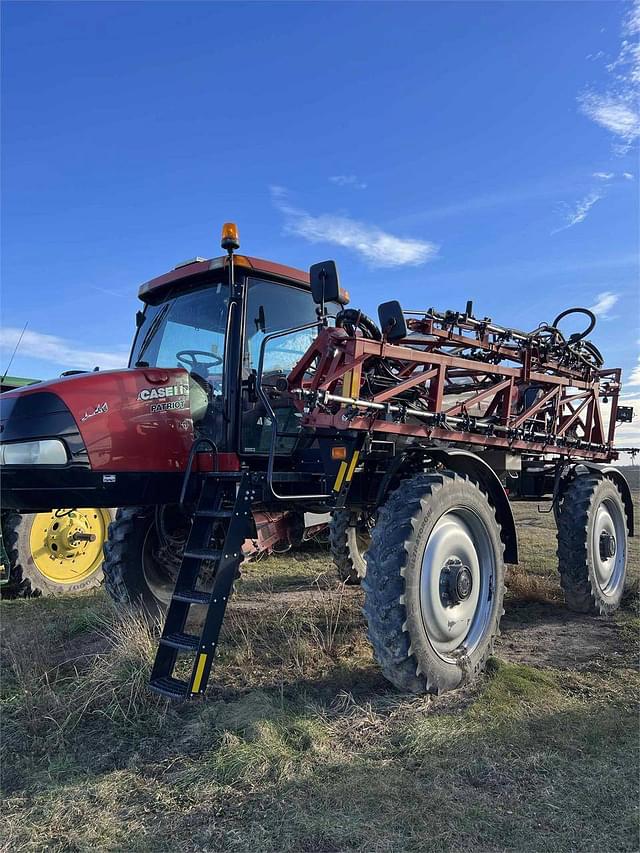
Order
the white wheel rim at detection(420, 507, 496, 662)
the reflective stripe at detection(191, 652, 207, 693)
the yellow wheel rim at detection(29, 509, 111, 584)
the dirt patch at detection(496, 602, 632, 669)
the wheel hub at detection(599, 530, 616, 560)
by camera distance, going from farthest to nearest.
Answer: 1. the yellow wheel rim at detection(29, 509, 111, 584)
2. the wheel hub at detection(599, 530, 616, 560)
3. the dirt patch at detection(496, 602, 632, 669)
4. the white wheel rim at detection(420, 507, 496, 662)
5. the reflective stripe at detection(191, 652, 207, 693)

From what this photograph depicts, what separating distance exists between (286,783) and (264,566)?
19.1 ft

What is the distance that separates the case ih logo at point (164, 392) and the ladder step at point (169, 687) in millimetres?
1722

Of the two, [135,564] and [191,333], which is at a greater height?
[191,333]

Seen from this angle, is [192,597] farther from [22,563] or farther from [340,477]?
[22,563]

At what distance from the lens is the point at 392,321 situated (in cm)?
403

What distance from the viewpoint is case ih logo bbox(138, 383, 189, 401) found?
4.00 metres

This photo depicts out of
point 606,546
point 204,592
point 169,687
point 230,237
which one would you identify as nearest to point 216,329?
point 230,237

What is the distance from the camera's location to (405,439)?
4.32 m

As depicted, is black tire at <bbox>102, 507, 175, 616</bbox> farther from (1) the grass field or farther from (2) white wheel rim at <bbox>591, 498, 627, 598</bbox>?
(2) white wheel rim at <bbox>591, 498, 627, 598</bbox>

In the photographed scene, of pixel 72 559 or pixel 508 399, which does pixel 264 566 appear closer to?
pixel 72 559

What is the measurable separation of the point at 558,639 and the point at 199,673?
3.14 meters

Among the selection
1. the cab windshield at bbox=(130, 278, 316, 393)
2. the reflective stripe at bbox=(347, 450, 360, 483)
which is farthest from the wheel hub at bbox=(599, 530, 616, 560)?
the cab windshield at bbox=(130, 278, 316, 393)

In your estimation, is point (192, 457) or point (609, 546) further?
point (609, 546)

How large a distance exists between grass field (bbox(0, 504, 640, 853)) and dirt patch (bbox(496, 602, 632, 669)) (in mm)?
32
